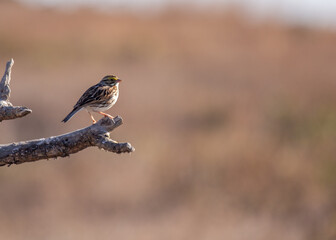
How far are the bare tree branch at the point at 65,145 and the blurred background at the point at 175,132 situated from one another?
26.5 ft

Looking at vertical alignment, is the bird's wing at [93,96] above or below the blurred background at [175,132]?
A: below

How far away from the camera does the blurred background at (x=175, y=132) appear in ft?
43.3

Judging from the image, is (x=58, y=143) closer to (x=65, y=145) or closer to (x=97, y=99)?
(x=65, y=145)

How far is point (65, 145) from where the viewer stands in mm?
4281

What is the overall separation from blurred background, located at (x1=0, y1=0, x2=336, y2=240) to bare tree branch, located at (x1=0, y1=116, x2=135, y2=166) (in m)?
8.09

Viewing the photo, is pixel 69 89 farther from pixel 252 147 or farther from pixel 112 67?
pixel 252 147

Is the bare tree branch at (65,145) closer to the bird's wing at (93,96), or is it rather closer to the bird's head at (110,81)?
the bird's wing at (93,96)

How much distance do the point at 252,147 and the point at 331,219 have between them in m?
2.72

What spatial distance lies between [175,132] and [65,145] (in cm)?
1112

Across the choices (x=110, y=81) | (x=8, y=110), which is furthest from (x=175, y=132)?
(x=8, y=110)

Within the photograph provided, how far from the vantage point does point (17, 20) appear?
19922mm

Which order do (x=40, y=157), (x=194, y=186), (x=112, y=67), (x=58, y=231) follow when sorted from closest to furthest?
(x=40, y=157)
(x=58, y=231)
(x=194, y=186)
(x=112, y=67)

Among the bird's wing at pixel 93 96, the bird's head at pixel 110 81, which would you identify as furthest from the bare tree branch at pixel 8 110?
the bird's head at pixel 110 81

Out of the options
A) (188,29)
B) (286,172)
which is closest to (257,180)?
(286,172)
